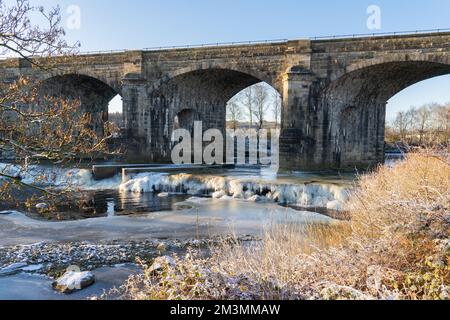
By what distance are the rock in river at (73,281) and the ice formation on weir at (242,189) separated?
8874 millimetres

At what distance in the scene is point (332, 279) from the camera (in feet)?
14.6

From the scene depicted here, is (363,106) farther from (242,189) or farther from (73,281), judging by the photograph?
(73,281)

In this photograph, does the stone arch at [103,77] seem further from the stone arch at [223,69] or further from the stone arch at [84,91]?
the stone arch at [223,69]

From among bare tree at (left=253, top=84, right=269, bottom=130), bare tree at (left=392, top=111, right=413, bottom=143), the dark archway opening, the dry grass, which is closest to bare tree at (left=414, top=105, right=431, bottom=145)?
bare tree at (left=392, top=111, right=413, bottom=143)

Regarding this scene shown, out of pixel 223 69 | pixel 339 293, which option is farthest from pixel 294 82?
pixel 339 293

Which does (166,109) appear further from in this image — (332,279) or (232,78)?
(332,279)

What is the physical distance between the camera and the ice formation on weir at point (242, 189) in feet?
47.2

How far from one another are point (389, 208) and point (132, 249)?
5.49 meters

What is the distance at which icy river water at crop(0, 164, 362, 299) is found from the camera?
6.95 meters

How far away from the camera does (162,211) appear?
13344mm

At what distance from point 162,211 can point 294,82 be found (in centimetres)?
954

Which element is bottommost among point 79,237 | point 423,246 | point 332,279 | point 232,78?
point 79,237
